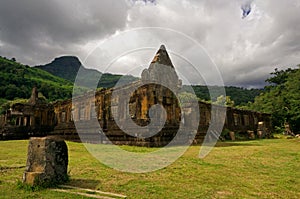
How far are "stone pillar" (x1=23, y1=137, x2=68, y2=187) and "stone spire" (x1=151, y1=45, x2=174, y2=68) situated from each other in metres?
12.1

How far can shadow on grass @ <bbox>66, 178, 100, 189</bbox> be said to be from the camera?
559cm

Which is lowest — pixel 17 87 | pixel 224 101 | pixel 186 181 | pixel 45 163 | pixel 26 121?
pixel 186 181

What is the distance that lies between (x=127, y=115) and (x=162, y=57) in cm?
507

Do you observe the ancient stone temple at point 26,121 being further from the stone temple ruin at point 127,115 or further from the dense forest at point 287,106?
the dense forest at point 287,106

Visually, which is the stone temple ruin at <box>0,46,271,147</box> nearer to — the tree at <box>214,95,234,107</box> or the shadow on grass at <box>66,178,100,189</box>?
the shadow on grass at <box>66,178,100,189</box>

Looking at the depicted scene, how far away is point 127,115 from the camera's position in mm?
16719

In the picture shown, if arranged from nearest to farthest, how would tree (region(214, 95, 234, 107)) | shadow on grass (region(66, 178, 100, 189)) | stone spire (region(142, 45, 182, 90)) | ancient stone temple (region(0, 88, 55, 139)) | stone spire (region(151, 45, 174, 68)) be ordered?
shadow on grass (region(66, 178, 100, 189)) < stone spire (region(142, 45, 182, 90)) < stone spire (region(151, 45, 174, 68)) < ancient stone temple (region(0, 88, 55, 139)) < tree (region(214, 95, 234, 107))

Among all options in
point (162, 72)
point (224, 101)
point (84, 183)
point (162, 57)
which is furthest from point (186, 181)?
point (224, 101)

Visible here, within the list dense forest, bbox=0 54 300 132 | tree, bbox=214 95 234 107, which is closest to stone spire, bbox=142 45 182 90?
dense forest, bbox=0 54 300 132

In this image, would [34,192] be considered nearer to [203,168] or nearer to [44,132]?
[203,168]

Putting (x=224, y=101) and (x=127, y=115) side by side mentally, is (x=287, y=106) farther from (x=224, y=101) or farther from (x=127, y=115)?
(x=127, y=115)

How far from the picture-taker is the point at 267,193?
17.7ft

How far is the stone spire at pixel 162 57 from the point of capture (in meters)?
17.3

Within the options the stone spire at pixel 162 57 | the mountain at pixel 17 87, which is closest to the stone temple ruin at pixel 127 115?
the stone spire at pixel 162 57
